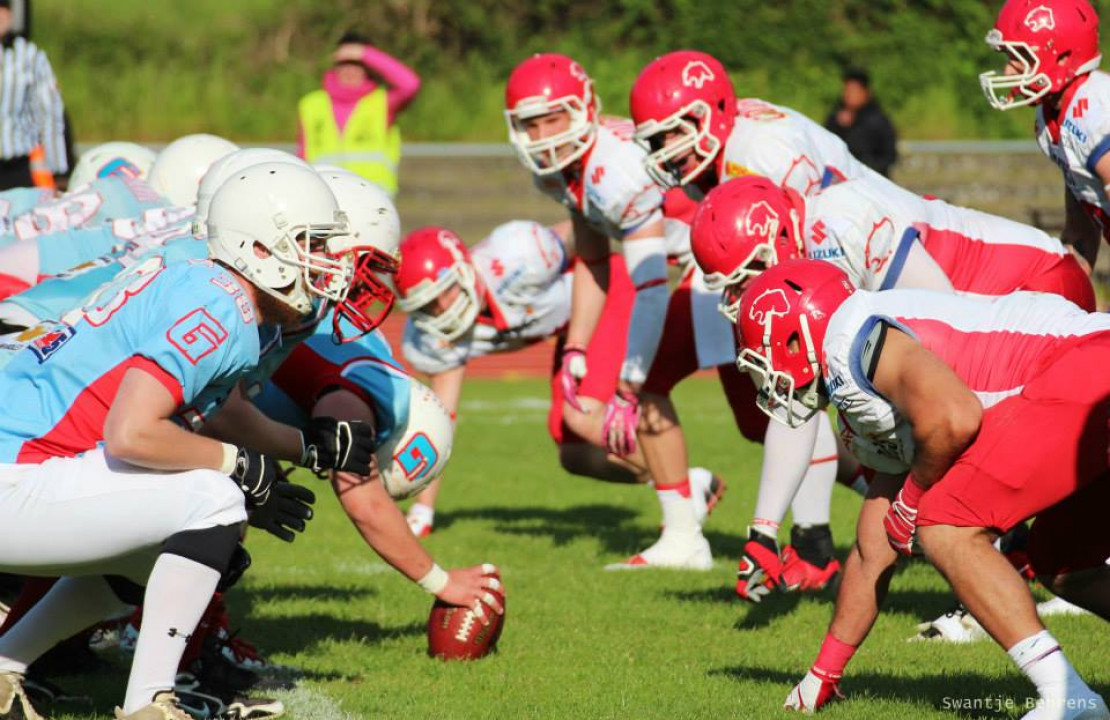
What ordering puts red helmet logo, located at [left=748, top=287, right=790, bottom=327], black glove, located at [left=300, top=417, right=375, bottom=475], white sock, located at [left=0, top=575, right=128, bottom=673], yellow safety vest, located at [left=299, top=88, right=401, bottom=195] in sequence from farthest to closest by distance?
yellow safety vest, located at [left=299, top=88, right=401, bottom=195]
black glove, located at [left=300, top=417, right=375, bottom=475]
white sock, located at [left=0, top=575, right=128, bottom=673]
red helmet logo, located at [left=748, top=287, right=790, bottom=327]

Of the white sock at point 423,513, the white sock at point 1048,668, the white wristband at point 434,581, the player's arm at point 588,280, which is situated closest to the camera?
the white sock at point 1048,668

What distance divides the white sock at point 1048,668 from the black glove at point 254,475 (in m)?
1.86

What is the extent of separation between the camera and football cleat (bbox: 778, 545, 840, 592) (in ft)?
18.9

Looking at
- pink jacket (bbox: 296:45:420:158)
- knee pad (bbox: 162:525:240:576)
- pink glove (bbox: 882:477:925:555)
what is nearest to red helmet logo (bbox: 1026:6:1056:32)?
pink glove (bbox: 882:477:925:555)

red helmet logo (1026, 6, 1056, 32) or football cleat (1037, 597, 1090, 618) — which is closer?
football cleat (1037, 597, 1090, 618)

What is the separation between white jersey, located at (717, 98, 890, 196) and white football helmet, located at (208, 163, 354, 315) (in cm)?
202

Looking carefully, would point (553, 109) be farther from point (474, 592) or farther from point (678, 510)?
point (474, 592)

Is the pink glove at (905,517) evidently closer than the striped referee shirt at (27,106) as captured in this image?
Yes

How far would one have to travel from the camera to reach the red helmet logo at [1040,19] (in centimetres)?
578

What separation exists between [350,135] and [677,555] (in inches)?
232

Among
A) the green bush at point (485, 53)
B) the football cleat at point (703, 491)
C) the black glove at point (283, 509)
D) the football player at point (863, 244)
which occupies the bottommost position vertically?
the green bush at point (485, 53)

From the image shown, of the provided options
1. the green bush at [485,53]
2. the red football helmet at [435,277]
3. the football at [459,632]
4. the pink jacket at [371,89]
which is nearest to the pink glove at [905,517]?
the football at [459,632]

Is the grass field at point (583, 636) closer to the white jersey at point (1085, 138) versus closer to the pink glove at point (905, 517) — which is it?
the pink glove at point (905, 517)

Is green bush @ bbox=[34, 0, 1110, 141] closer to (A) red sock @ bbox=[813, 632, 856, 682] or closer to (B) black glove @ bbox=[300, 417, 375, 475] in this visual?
(B) black glove @ bbox=[300, 417, 375, 475]
